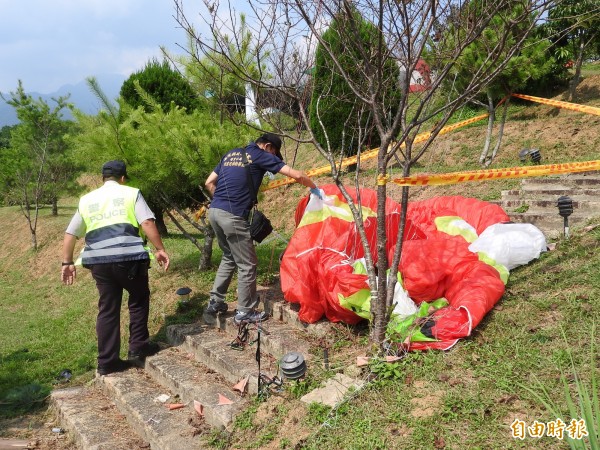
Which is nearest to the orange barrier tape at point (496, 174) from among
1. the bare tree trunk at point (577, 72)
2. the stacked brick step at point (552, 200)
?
the stacked brick step at point (552, 200)

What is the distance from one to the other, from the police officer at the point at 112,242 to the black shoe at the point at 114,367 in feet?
0.38

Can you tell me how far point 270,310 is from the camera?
4.78m

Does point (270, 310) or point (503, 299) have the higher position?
point (503, 299)

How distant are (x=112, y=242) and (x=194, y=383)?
1355 mm

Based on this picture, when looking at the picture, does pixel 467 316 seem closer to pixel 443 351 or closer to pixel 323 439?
pixel 443 351

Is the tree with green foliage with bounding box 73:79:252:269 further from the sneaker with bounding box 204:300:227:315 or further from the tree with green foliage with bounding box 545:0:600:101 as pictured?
the tree with green foliage with bounding box 545:0:600:101

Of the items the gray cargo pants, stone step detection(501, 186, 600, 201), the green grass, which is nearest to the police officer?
the gray cargo pants

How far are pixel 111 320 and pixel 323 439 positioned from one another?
230 cm

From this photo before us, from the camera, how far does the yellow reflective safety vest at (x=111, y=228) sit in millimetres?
4043

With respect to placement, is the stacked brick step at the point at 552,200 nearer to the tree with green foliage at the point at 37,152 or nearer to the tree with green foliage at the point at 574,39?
the tree with green foliage at the point at 574,39

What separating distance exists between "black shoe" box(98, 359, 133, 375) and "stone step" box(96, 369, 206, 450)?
0.05 meters

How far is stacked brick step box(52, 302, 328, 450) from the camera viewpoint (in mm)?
3412

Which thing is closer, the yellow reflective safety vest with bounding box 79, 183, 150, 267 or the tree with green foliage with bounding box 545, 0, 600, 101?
the yellow reflective safety vest with bounding box 79, 183, 150, 267

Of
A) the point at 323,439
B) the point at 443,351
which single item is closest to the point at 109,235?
the point at 323,439
